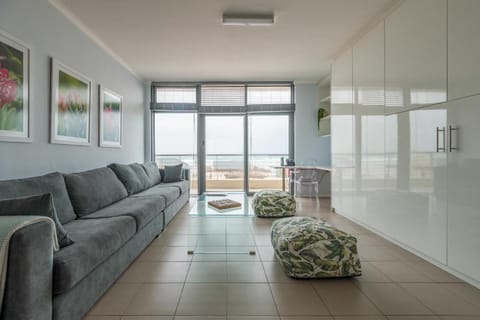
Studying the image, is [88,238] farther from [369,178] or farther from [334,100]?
[334,100]

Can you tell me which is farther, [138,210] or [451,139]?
[138,210]

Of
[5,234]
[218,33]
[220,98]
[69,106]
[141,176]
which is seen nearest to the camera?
[5,234]

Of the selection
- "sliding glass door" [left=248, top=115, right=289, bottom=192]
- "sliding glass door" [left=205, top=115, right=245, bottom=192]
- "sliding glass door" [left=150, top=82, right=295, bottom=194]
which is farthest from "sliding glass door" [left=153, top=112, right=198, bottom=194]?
"sliding glass door" [left=248, top=115, right=289, bottom=192]

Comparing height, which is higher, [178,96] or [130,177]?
[178,96]

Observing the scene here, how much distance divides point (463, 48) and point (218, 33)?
8.90ft

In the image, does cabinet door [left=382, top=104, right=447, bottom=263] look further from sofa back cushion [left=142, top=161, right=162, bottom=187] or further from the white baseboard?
sofa back cushion [left=142, top=161, right=162, bottom=187]

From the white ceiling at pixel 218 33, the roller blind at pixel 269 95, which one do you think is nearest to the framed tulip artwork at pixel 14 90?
the white ceiling at pixel 218 33

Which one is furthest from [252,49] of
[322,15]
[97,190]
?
[97,190]

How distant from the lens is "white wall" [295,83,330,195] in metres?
6.14

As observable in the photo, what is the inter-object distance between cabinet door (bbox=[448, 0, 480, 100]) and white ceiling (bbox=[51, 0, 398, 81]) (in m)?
1.01

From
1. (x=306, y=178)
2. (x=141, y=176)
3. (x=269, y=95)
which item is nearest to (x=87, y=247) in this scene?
(x=141, y=176)

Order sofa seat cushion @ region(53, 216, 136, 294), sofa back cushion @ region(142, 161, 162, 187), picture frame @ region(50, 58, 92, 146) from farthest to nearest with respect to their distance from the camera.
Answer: sofa back cushion @ region(142, 161, 162, 187) → picture frame @ region(50, 58, 92, 146) → sofa seat cushion @ region(53, 216, 136, 294)

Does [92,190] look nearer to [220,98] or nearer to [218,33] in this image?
[218,33]

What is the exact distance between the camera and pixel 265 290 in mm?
2012
